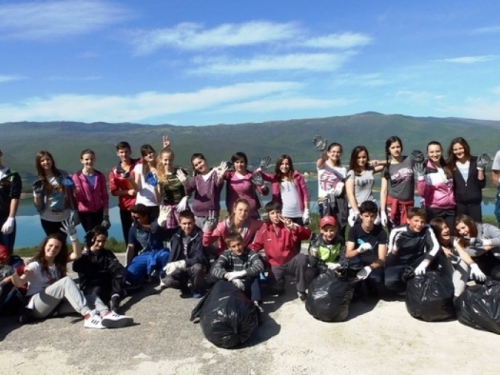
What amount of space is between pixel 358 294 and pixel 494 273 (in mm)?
1669

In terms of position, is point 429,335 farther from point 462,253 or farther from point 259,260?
point 259,260

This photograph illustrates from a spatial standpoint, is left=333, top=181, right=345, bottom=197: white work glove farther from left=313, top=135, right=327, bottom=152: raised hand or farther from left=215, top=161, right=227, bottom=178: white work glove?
left=215, top=161, right=227, bottom=178: white work glove

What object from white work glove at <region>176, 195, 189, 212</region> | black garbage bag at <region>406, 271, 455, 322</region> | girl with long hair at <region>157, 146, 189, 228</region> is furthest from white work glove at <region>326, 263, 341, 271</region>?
girl with long hair at <region>157, 146, 189, 228</region>

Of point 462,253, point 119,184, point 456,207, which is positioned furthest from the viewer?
point 119,184

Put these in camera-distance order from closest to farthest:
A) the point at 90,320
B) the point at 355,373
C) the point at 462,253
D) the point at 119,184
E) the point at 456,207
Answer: the point at 355,373
the point at 90,320
the point at 462,253
the point at 456,207
the point at 119,184

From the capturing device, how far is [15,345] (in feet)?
15.7

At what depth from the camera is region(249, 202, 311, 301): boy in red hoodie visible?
579 centimetres

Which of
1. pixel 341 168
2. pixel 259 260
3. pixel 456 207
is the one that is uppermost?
pixel 341 168

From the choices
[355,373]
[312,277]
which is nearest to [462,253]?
[312,277]

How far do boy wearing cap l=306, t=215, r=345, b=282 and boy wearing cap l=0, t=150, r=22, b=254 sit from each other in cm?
400

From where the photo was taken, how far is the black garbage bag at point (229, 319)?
4.47 metres

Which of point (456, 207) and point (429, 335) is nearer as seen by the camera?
point (429, 335)

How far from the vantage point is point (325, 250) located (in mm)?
5559

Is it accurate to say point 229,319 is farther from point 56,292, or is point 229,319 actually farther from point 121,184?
point 121,184
